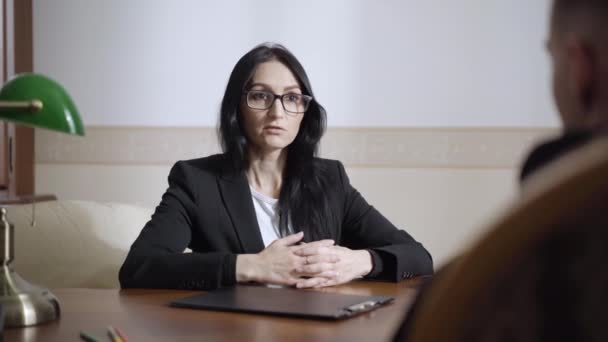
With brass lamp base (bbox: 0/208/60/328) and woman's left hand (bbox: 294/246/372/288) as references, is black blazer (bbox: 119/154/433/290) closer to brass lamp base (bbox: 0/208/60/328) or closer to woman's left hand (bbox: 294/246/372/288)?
woman's left hand (bbox: 294/246/372/288)

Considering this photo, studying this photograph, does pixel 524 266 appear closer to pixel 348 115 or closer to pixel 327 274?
pixel 327 274

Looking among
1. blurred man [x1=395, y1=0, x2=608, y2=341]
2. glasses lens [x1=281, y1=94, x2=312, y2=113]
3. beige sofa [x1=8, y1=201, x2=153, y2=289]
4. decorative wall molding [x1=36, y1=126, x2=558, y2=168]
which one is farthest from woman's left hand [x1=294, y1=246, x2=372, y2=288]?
decorative wall molding [x1=36, y1=126, x2=558, y2=168]

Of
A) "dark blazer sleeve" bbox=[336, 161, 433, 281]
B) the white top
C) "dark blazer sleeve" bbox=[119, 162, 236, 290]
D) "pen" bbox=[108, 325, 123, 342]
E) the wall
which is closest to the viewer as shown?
"pen" bbox=[108, 325, 123, 342]

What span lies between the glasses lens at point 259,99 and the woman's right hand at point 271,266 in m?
0.60

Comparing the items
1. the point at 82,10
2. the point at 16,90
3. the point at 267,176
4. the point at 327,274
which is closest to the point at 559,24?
the point at 16,90

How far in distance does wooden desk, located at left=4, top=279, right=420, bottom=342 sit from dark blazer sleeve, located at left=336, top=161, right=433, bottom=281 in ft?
1.45

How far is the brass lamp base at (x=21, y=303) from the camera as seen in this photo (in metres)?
1.18

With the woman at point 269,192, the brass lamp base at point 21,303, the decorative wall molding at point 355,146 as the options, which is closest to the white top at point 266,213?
the woman at point 269,192

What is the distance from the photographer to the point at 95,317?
1.29m

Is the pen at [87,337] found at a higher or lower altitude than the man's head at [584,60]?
lower

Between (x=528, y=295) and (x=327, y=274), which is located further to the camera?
(x=327, y=274)

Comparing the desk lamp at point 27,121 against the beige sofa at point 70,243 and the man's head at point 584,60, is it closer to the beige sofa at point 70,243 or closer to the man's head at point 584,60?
the man's head at point 584,60

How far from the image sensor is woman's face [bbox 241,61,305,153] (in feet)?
7.24

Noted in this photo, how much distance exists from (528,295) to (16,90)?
96cm
